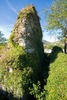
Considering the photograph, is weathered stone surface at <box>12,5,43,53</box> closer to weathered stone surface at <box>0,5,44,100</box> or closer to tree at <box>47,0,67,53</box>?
weathered stone surface at <box>0,5,44,100</box>

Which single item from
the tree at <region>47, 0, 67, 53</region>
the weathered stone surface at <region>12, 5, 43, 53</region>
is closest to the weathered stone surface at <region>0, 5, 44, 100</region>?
the weathered stone surface at <region>12, 5, 43, 53</region>

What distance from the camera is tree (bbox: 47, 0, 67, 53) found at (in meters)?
39.9

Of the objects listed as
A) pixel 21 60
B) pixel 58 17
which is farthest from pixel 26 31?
pixel 58 17

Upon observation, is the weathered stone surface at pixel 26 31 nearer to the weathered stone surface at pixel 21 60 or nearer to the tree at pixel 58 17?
the weathered stone surface at pixel 21 60

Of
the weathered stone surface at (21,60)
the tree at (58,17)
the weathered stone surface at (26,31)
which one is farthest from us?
the tree at (58,17)

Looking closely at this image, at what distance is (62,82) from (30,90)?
4.54 m

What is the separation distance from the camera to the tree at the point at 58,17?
39.9 meters

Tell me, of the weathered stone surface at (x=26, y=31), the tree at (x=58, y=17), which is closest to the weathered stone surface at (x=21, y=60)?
the weathered stone surface at (x=26, y=31)

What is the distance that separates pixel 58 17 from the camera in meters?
40.2

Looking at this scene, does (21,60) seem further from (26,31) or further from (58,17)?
(58,17)

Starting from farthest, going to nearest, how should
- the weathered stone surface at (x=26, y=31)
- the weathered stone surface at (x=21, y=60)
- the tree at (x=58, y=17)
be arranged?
1. the tree at (x=58, y=17)
2. the weathered stone surface at (x=26, y=31)
3. the weathered stone surface at (x=21, y=60)

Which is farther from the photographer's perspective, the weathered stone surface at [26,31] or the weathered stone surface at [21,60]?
the weathered stone surface at [26,31]

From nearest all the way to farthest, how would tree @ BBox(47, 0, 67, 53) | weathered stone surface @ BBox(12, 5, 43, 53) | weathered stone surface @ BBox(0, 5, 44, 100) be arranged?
weathered stone surface @ BBox(0, 5, 44, 100) → weathered stone surface @ BBox(12, 5, 43, 53) → tree @ BBox(47, 0, 67, 53)

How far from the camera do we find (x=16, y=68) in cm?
1853
